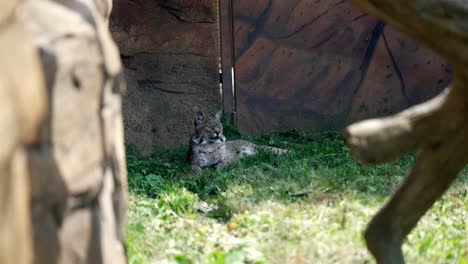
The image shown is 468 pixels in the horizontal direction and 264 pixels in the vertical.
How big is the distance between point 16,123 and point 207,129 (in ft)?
20.9

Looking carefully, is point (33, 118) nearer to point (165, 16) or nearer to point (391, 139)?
point (391, 139)

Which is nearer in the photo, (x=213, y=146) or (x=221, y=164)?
(x=221, y=164)

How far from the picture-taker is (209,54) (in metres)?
8.97

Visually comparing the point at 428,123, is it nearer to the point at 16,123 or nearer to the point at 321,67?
the point at 16,123

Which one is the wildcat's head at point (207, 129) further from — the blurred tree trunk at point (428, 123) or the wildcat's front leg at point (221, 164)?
the blurred tree trunk at point (428, 123)

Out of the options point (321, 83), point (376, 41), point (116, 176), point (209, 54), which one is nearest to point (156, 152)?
point (209, 54)

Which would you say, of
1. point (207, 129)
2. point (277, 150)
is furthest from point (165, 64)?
point (277, 150)

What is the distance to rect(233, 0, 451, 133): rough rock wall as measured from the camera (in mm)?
9094

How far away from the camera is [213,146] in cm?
872

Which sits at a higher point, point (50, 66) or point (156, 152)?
point (50, 66)

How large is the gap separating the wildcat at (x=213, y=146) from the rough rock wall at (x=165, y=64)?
40 cm

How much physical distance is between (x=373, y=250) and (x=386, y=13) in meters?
1.16

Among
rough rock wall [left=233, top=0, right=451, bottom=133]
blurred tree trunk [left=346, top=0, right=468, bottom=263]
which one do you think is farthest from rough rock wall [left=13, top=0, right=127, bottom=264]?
rough rock wall [left=233, top=0, right=451, bottom=133]

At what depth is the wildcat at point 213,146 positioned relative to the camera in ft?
27.6
